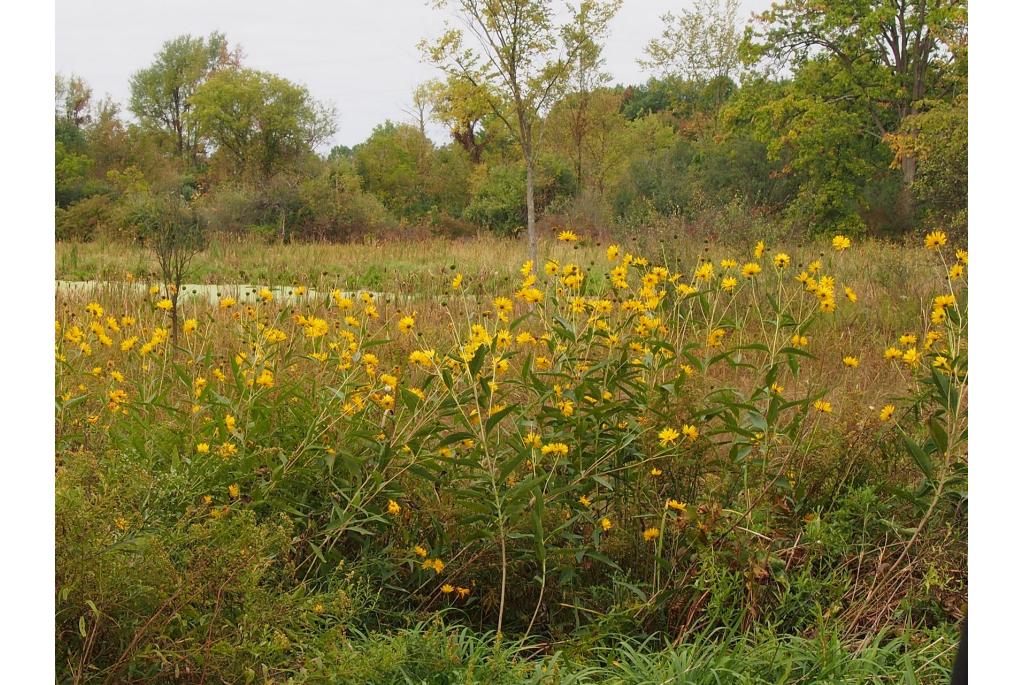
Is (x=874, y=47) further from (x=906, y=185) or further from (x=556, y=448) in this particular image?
(x=556, y=448)

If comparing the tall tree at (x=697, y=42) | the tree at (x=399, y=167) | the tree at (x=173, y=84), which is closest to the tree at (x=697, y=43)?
the tall tree at (x=697, y=42)

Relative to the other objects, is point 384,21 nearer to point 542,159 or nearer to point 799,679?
point 542,159

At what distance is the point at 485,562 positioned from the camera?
7.59ft

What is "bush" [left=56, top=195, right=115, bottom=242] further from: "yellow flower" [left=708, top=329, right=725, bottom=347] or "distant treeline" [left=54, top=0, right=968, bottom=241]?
"yellow flower" [left=708, top=329, right=725, bottom=347]

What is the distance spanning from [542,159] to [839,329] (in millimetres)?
14479

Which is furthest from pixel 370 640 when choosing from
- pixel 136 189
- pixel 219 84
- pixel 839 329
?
pixel 219 84

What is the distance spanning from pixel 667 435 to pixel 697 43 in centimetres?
1988

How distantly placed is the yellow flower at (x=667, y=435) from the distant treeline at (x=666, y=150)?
1124 centimetres

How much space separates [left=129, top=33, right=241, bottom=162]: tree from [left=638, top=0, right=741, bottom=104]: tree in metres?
15.3

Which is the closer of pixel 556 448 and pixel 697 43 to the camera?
pixel 556 448

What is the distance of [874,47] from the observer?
20188 millimetres

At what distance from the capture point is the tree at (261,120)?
2647 cm

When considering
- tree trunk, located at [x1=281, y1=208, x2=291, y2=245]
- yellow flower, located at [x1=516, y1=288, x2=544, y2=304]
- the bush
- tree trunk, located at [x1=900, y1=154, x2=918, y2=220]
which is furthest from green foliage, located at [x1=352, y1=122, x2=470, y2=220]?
yellow flower, located at [x1=516, y1=288, x2=544, y2=304]

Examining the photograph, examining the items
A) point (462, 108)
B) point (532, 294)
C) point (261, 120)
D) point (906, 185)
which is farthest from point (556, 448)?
point (261, 120)
